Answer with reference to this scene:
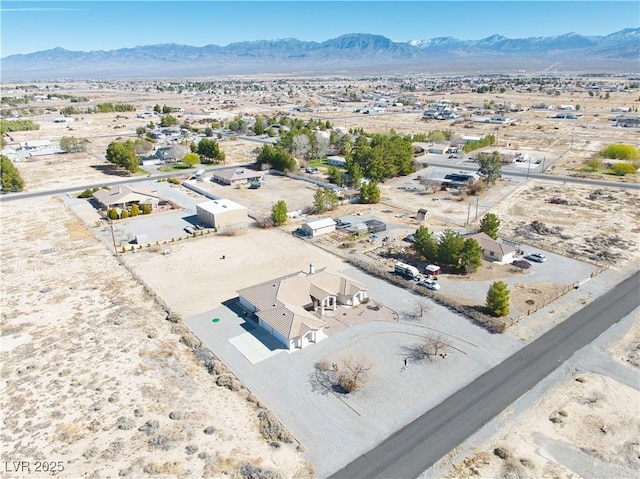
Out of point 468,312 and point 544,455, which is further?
point 468,312

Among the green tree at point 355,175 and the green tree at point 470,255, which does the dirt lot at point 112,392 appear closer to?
the green tree at point 470,255

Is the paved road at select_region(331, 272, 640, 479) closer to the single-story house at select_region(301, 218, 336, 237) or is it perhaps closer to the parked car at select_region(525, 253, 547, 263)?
the parked car at select_region(525, 253, 547, 263)

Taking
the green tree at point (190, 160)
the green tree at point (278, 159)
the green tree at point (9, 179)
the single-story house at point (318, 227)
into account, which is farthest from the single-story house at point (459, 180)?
the green tree at point (9, 179)

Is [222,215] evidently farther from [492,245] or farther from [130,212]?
[492,245]

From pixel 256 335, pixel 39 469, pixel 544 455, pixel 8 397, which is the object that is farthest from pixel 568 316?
pixel 8 397

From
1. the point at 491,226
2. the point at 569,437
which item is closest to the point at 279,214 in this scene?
the point at 491,226

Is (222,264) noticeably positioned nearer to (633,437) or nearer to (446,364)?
(446,364)

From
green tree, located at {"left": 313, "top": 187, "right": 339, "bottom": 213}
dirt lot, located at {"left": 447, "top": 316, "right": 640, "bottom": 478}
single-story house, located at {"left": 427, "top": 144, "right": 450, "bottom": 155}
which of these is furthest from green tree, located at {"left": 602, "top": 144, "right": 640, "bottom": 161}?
dirt lot, located at {"left": 447, "top": 316, "right": 640, "bottom": 478}
